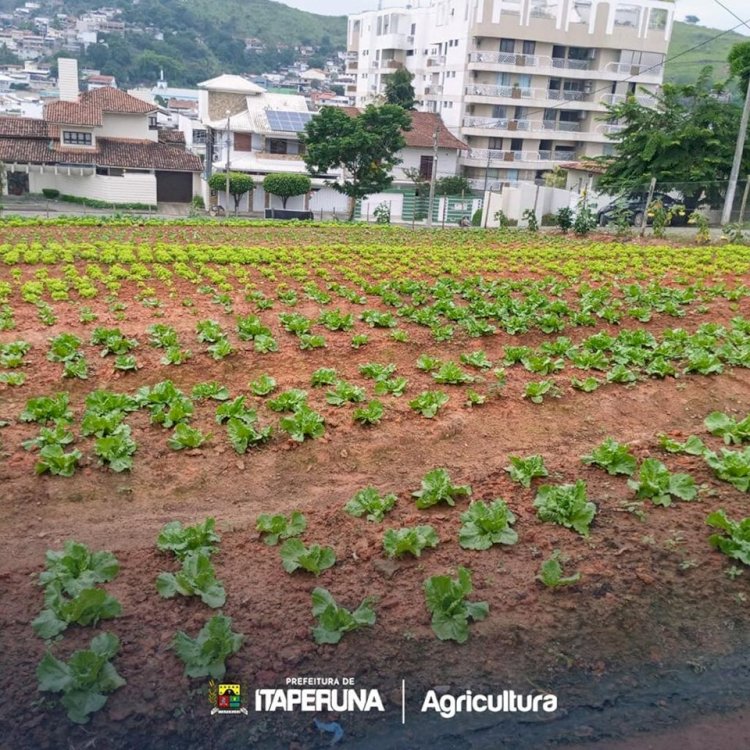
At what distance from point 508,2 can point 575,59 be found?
7256mm

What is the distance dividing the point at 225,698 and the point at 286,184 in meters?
45.1

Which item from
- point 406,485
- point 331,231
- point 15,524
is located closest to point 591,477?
point 406,485

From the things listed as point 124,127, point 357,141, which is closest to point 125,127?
point 124,127

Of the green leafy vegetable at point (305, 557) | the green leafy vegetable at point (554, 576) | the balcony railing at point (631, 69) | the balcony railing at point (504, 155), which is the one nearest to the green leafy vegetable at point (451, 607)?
the green leafy vegetable at point (554, 576)

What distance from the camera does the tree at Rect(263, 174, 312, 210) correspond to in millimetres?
46656

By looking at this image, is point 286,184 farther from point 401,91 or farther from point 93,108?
point 401,91

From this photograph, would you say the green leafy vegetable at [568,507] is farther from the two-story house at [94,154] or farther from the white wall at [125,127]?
the white wall at [125,127]

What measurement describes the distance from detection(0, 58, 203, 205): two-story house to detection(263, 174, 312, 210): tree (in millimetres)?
7145

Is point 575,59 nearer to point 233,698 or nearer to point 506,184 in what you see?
point 506,184

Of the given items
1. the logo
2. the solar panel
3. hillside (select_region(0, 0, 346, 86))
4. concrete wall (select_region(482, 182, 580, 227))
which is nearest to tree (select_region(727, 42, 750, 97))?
concrete wall (select_region(482, 182, 580, 227))

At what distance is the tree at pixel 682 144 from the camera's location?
32438 millimetres

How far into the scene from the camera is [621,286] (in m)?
16.0

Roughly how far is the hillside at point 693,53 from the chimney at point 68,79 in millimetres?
83167

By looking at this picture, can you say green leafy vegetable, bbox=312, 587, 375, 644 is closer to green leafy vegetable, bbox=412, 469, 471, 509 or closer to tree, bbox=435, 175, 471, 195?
green leafy vegetable, bbox=412, 469, 471, 509
